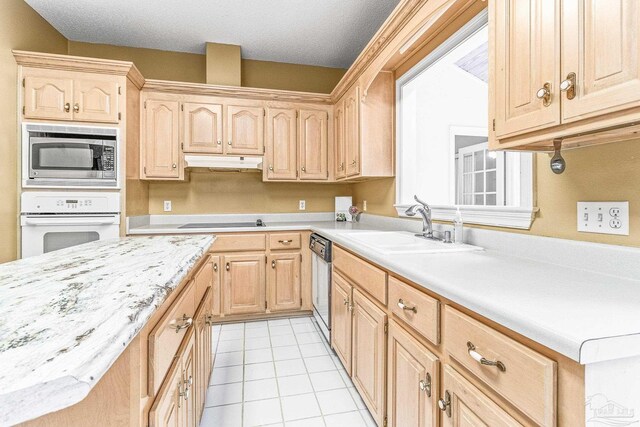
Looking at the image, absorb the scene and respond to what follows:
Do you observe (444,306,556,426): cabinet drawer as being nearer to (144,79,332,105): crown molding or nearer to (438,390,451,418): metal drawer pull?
(438,390,451,418): metal drawer pull

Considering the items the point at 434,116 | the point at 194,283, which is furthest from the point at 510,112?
the point at 434,116

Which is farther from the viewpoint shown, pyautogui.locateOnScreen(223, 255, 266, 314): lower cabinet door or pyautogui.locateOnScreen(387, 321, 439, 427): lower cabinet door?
pyautogui.locateOnScreen(223, 255, 266, 314): lower cabinet door

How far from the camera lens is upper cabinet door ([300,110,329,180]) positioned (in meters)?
3.39

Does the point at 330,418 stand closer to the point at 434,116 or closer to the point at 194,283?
the point at 194,283

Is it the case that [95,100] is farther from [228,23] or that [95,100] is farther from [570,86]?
[570,86]

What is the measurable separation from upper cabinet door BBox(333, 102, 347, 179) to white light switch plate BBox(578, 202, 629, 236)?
6.73ft

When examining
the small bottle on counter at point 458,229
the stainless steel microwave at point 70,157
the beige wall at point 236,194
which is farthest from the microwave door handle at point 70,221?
the small bottle on counter at point 458,229

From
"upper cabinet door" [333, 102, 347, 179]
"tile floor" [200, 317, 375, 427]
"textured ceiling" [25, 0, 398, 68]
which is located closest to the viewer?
"tile floor" [200, 317, 375, 427]

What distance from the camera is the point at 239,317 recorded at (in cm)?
300

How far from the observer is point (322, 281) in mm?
2525

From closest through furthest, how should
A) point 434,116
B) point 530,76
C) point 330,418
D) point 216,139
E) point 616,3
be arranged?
point 616,3 < point 530,76 < point 330,418 < point 434,116 < point 216,139

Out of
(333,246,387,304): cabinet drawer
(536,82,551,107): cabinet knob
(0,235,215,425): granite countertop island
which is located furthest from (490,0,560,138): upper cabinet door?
(0,235,215,425): granite countertop island

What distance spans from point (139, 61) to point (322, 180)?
2286mm

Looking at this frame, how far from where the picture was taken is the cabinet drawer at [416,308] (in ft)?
3.44
